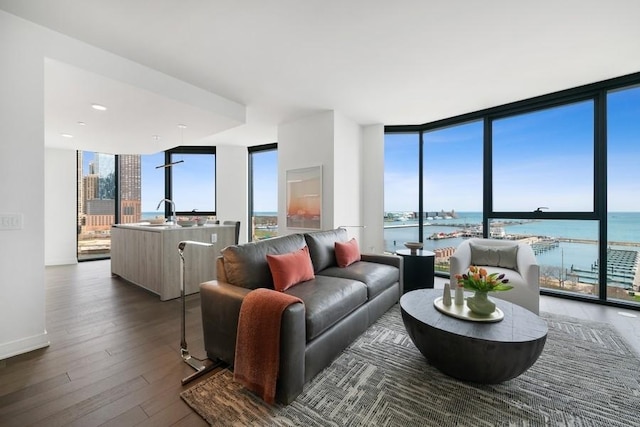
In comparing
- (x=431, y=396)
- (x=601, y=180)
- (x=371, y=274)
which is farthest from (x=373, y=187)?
(x=431, y=396)

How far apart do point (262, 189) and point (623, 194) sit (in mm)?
6262

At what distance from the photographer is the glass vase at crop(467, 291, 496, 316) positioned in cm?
190

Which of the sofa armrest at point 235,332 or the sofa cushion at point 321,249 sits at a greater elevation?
the sofa cushion at point 321,249

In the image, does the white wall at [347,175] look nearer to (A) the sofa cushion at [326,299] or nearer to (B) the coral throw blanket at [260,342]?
(A) the sofa cushion at [326,299]

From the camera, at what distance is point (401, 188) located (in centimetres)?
509

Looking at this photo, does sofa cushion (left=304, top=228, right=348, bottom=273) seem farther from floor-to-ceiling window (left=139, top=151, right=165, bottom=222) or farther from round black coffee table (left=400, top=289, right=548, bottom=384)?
floor-to-ceiling window (left=139, top=151, right=165, bottom=222)

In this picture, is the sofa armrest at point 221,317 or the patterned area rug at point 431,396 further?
the sofa armrest at point 221,317

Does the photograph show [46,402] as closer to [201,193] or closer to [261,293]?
[261,293]

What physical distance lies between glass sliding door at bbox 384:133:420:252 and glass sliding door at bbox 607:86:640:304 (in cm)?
245

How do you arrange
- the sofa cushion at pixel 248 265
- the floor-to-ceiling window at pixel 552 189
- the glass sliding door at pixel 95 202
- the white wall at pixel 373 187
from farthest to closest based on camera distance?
1. the glass sliding door at pixel 95 202
2. the white wall at pixel 373 187
3. the floor-to-ceiling window at pixel 552 189
4. the sofa cushion at pixel 248 265

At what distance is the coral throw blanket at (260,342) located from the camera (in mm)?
1541

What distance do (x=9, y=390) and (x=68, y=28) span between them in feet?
9.37

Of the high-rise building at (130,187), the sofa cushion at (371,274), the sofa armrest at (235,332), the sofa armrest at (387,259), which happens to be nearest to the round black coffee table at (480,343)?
the sofa cushion at (371,274)

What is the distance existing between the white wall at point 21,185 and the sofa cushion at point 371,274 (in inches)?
Result: 97.5
